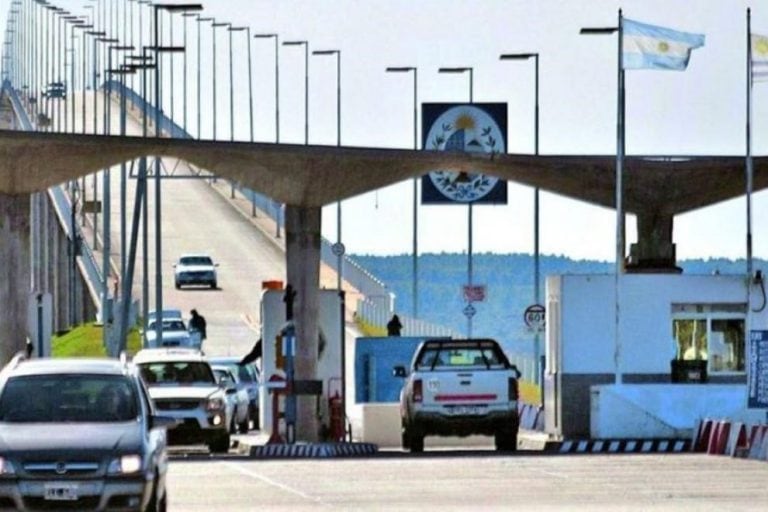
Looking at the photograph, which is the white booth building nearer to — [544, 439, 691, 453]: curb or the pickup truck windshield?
[544, 439, 691, 453]: curb

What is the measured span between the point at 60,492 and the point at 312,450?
2148 centimetres

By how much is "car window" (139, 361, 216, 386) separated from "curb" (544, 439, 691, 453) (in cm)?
614

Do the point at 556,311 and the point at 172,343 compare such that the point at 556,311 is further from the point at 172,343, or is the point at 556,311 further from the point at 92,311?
the point at 92,311

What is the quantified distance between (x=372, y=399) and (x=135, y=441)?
36.7 m

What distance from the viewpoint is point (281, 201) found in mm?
56312

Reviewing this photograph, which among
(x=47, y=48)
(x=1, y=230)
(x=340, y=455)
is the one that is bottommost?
(x=340, y=455)

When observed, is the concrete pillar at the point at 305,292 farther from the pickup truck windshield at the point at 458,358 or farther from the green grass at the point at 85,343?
the green grass at the point at 85,343

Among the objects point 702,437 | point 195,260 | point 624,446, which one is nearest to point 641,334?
point 624,446

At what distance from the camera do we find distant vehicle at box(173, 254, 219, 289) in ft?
399

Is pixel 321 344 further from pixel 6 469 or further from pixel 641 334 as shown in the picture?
pixel 6 469

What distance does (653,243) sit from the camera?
57906 millimetres

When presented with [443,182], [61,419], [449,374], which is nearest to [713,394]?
[449,374]

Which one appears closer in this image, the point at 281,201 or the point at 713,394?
the point at 713,394

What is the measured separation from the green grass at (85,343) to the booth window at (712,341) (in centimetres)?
4116
